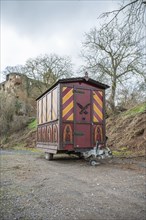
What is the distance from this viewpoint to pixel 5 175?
21.0ft

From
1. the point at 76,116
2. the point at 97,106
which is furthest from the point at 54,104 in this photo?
the point at 97,106

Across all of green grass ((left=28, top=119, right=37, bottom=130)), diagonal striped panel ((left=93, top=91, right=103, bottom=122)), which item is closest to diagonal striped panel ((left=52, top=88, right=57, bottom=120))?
diagonal striped panel ((left=93, top=91, right=103, bottom=122))

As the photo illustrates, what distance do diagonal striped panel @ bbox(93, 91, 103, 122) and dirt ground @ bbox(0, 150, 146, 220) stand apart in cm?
323

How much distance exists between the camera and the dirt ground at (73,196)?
135 inches

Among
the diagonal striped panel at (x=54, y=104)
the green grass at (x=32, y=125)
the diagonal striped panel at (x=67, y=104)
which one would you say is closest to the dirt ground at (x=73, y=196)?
the diagonal striped panel at (x=67, y=104)

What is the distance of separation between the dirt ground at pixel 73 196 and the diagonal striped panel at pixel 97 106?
10.6 ft

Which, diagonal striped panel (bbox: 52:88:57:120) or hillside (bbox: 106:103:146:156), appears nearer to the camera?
diagonal striped panel (bbox: 52:88:57:120)

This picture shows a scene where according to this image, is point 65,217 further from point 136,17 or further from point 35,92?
point 35,92

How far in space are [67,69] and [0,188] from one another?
25768mm

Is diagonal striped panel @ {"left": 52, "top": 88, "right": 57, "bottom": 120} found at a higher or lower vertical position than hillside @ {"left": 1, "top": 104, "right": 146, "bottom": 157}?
higher

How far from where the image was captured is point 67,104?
895 cm

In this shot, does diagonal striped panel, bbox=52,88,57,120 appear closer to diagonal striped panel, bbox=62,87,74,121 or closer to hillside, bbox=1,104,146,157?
diagonal striped panel, bbox=62,87,74,121

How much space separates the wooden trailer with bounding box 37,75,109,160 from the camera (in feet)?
28.8

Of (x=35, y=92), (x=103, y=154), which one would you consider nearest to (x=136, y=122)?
(x=103, y=154)
